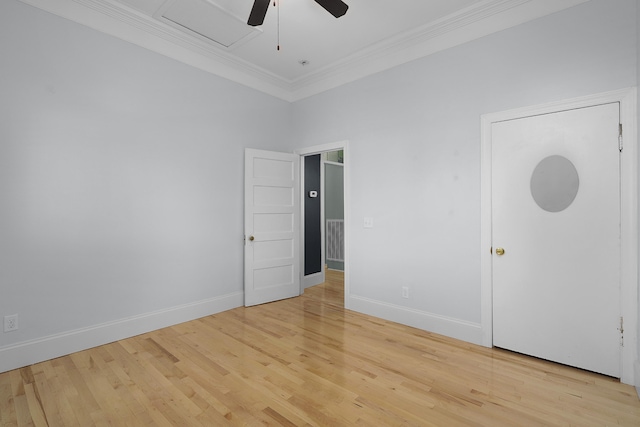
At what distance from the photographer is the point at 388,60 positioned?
143 inches

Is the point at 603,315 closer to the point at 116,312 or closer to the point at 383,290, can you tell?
the point at 383,290

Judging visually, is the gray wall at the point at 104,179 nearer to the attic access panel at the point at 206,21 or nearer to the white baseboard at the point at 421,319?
the attic access panel at the point at 206,21

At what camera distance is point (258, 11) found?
2.40 metres

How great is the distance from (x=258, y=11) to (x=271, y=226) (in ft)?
8.74

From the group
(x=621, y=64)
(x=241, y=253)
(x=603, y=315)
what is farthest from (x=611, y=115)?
(x=241, y=253)

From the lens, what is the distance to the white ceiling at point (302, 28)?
284 centimetres

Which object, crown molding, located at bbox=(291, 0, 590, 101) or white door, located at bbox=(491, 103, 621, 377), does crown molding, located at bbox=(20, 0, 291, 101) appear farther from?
white door, located at bbox=(491, 103, 621, 377)

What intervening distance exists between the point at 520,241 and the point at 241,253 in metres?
3.25

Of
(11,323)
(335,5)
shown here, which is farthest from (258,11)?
(11,323)

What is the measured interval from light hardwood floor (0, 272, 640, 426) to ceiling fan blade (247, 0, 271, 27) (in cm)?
288

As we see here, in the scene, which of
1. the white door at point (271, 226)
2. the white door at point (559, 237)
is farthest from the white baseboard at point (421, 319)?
the white door at point (271, 226)

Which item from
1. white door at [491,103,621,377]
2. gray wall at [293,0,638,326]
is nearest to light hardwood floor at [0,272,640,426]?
white door at [491,103,621,377]

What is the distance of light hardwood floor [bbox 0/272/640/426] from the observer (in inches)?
74.0

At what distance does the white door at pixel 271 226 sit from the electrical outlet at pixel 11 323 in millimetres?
2197
